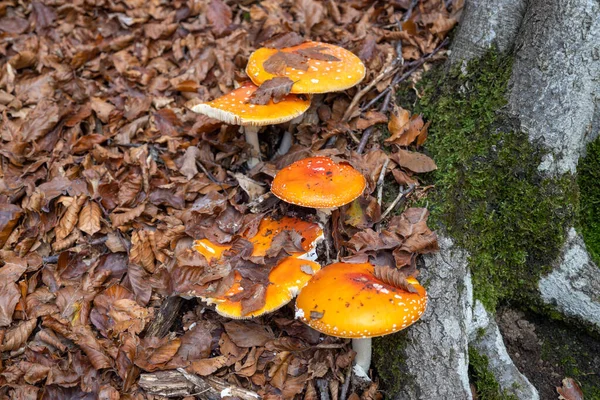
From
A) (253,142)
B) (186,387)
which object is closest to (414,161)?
(253,142)

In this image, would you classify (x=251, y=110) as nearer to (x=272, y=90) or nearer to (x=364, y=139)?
(x=272, y=90)

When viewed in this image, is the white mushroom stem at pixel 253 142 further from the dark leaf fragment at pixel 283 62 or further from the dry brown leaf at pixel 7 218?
the dry brown leaf at pixel 7 218

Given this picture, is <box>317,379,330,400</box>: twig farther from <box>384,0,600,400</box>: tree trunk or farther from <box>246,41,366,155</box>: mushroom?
<box>246,41,366,155</box>: mushroom

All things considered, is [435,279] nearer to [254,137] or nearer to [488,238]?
[488,238]

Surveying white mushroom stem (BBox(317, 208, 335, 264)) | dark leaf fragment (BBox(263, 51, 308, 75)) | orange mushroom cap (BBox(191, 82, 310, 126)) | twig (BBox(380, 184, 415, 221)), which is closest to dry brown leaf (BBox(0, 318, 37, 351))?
orange mushroom cap (BBox(191, 82, 310, 126))

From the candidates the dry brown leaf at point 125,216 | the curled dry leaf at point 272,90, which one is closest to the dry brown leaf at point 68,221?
the dry brown leaf at point 125,216
